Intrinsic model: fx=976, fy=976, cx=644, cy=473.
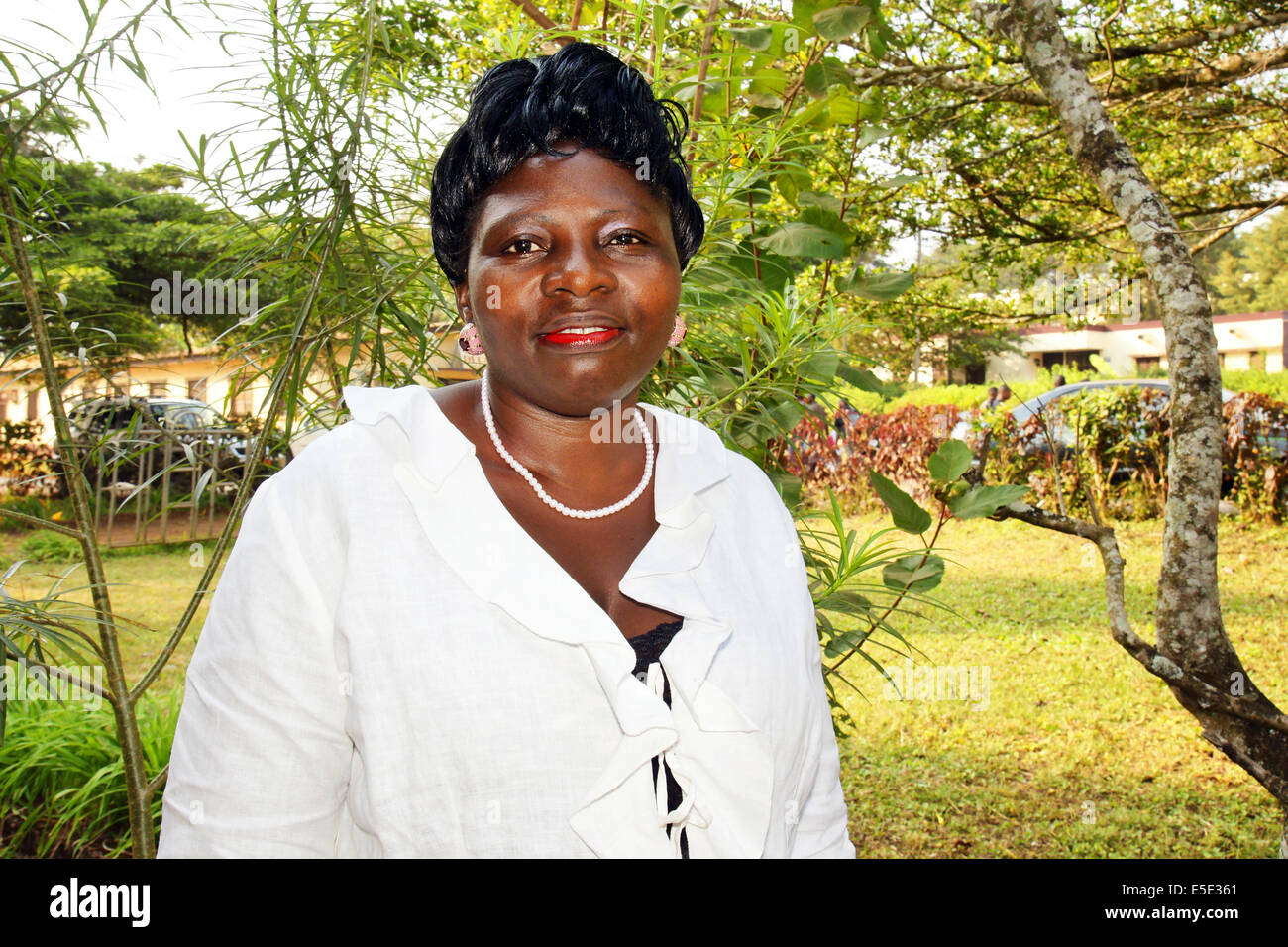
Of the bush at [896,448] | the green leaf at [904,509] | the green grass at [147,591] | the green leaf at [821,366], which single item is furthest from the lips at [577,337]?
the bush at [896,448]

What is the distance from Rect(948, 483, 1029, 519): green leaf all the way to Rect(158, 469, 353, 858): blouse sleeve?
1784 millimetres

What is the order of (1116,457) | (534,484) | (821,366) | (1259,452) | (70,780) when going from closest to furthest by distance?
(534,484)
(821,366)
(70,780)
(1259,452)
(1116,457)

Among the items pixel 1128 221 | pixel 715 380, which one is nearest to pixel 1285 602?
pixel 1128 221

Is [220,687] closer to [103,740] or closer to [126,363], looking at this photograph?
[126,363]

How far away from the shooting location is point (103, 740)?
4207 mm

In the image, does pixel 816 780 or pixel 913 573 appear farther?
pixel 913 573

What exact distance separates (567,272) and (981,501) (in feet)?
5.15

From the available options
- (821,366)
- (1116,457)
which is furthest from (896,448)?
(821,366)

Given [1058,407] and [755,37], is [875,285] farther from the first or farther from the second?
[1058,407]

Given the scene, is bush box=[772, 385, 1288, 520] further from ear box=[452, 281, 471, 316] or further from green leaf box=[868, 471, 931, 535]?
ear box=[452, 281, 471, 316]

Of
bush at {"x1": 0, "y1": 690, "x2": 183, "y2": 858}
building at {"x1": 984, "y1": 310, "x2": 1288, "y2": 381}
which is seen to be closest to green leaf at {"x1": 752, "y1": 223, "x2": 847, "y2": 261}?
bush at {"x1": 0, "y1": 690, "x2": 183, "y2": 858}

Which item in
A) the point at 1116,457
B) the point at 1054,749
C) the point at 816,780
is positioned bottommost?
the point at 1054,749

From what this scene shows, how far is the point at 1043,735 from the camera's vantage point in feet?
18.2

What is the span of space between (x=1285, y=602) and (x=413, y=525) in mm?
8294
